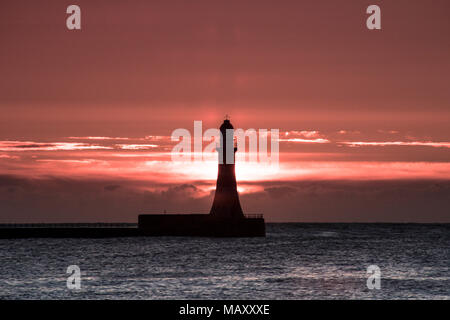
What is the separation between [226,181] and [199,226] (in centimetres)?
1869

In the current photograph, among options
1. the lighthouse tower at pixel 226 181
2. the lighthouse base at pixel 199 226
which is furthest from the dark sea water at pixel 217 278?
the lighthouse base at pixel 199 226

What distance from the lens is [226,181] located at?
273 ft

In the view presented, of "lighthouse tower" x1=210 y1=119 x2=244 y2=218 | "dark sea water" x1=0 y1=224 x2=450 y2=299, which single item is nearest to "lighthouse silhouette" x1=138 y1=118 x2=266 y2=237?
"lighthouse tower" x1=210 y1=119 x2=244 y2=218

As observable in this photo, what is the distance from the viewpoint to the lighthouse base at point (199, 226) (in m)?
93.2

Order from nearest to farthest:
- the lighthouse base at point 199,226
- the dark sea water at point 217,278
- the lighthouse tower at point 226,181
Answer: the dark sea water at point 217,278 < the lighthouse tower at point 226,181 < the lighthouse base at point 199,226

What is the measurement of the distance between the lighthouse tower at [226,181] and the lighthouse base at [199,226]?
12.5 ft

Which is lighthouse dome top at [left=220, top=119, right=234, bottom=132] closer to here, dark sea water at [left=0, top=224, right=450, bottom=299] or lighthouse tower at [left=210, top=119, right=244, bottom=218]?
lighthouse tower at [left=210, top=119, right=244, bottom=218]

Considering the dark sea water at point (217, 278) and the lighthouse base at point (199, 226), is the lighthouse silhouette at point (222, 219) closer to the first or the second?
the lighthouse base at point (199, 226)

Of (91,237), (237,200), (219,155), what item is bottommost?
(91,237)
